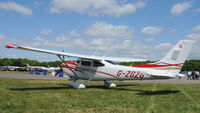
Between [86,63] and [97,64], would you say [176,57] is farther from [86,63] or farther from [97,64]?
[86,63]

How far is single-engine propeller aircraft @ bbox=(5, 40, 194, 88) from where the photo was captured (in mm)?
10391

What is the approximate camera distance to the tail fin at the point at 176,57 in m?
10.3

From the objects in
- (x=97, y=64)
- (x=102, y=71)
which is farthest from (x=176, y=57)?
(x=97, y=64)

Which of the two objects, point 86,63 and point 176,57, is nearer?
point 176,57

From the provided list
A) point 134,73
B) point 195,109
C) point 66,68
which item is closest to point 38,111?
point 195,109

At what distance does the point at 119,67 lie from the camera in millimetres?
12258

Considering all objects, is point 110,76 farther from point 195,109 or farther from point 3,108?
point 3,108

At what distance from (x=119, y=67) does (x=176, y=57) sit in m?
3.20

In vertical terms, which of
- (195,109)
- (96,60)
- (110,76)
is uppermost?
(96,60)

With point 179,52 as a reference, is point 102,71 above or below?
below

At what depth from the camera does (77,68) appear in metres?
13.2

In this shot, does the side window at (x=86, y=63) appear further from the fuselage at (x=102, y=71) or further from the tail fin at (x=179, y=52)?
the tail fin at (x=179, y=52)

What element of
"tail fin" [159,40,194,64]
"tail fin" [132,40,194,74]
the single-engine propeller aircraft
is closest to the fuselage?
the single-engine propeller aircraft

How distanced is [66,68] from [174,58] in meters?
6.50
